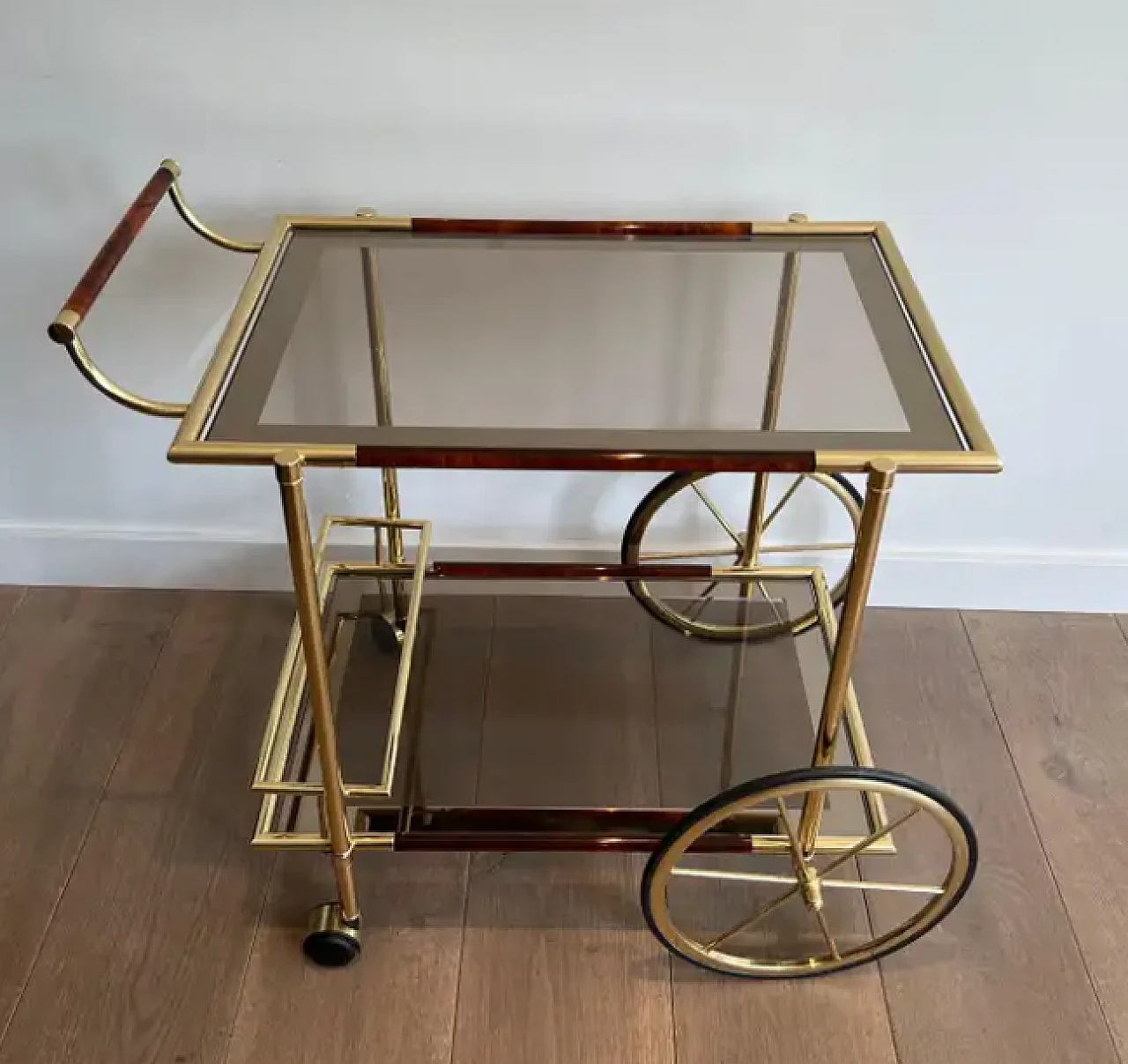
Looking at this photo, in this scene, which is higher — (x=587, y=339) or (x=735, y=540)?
(x=587, y=339)

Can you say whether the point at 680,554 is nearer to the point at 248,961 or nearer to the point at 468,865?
the point at 468,865

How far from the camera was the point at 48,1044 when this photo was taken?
111 centimetres

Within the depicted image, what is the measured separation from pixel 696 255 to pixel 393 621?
564mm

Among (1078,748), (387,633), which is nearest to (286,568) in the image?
(387,633)

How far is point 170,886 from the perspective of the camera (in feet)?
4.15

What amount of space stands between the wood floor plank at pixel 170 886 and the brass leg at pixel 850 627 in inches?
24.5

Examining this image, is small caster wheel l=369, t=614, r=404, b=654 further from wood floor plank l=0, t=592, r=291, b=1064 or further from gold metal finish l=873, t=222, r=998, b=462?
gold metal finish l=873, t=222, r=998, b=462

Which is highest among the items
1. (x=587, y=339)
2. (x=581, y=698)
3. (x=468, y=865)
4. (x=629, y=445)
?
(x=629, y=445)

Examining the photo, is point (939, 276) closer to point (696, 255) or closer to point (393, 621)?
point (696, 255)

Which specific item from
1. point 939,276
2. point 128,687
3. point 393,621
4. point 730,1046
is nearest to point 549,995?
point 730,1046

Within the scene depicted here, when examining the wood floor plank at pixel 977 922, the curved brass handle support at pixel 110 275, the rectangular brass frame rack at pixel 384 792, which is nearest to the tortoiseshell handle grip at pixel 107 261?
the curved brass handle support at pixel 110 275

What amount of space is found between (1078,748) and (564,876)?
692 millimetres

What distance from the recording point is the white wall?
118 cm

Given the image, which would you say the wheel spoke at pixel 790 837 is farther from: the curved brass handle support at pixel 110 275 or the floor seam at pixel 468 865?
the curved brass handle support at pixel 110 275
